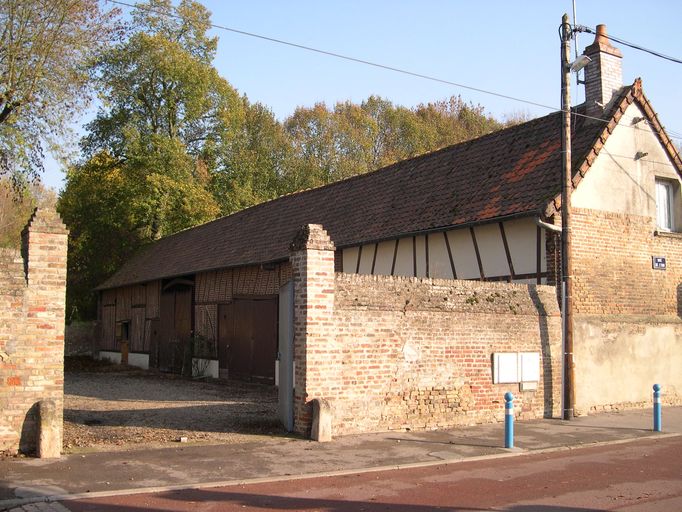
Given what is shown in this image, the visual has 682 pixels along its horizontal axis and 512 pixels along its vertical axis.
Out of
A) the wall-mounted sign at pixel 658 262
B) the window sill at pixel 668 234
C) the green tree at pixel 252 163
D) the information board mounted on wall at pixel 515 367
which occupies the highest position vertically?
the green tree at pixel 252 163

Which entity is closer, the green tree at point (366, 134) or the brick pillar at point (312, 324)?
the brick pillar at point (312, 324)

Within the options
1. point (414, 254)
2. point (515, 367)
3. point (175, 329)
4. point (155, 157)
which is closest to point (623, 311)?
point (515, 367)

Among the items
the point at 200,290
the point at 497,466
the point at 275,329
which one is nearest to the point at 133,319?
the point at 200,290

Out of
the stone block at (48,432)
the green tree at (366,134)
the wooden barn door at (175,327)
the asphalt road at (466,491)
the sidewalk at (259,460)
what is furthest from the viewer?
the green tree at (366,134)

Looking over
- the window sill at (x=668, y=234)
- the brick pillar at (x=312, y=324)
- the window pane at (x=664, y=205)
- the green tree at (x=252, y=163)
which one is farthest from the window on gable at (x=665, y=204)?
the green tree at (x=252, y=163)

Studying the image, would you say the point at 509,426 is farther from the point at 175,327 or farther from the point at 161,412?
the point at 175,327

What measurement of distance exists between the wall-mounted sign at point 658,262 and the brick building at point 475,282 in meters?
0.09

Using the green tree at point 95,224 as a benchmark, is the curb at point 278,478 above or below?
below

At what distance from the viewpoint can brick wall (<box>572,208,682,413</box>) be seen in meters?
15.5

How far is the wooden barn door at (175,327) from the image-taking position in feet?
93.2

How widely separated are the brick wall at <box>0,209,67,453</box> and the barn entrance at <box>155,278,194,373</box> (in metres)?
17.7

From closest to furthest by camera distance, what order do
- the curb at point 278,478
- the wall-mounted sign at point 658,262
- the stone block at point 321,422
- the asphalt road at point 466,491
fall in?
1. the asphalt road at point 466,491
2. the curb at point 278,478
3. the stone block at point 321,422
4. the wall-mounted sign at point 658,262

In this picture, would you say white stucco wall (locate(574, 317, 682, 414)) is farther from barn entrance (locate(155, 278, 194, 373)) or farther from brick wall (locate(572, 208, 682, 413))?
barn entrance (locate(155, 278, 194, 373))

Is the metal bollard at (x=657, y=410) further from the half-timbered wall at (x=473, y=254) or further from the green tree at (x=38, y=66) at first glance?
the green tree at (x=38, y=66)
